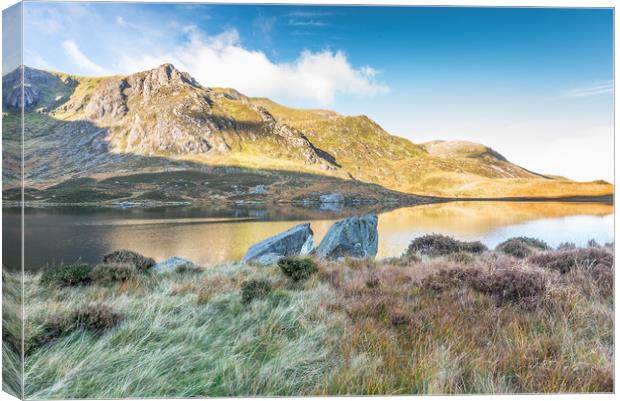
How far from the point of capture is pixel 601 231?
540cm

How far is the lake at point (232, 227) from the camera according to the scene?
5.80 meters

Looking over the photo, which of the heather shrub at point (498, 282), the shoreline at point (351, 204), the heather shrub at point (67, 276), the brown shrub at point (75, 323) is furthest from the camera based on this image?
the shoreline at point (351, 204)

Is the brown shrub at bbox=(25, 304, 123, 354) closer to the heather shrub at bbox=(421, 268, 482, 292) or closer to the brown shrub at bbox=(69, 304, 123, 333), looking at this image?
the brown shrub at bbox=(69, 304, 123, 333)

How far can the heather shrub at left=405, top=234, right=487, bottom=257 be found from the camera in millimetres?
8469

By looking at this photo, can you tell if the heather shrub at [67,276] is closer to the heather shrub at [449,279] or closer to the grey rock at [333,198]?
the heather shrub at [449,279]

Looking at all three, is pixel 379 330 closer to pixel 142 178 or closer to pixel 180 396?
pixel 180 396

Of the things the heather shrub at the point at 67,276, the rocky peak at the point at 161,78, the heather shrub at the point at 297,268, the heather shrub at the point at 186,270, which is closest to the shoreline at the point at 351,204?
the heather shrub at the point at 67,276

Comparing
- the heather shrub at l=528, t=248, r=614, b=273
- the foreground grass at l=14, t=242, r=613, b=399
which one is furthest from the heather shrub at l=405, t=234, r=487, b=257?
the foreground grass at l=14, t=242, r=613, b=399

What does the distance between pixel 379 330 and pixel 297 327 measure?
91 cm

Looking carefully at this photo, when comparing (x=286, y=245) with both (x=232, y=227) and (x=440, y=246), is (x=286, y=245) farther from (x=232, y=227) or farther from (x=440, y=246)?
(x=232, y=227)

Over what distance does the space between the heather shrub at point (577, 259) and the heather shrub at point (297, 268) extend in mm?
3591

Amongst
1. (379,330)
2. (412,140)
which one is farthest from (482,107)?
(379,330)

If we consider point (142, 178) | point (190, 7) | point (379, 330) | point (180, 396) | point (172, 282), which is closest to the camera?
point (180, 396)

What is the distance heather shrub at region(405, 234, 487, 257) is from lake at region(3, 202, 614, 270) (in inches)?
30.9
